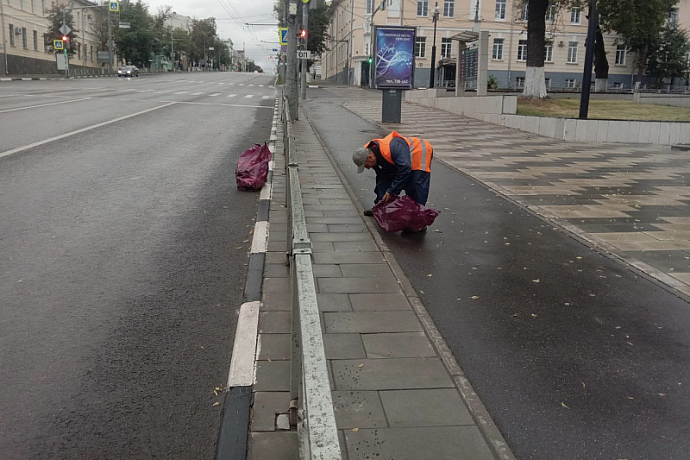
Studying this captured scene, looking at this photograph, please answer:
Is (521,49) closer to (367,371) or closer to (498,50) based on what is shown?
(498,50)

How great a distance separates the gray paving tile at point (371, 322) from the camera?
14.3 feet

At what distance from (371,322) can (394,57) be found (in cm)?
1948

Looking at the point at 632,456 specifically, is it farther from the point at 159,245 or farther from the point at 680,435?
the point at 159,245

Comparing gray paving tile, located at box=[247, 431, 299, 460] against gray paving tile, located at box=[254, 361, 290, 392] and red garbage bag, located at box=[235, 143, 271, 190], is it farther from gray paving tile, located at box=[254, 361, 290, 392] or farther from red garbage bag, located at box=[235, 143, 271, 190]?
red garbage bag, located at box=[235, 143, 271, 190]

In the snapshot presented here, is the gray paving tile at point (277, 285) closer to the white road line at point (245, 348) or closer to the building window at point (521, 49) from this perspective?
the white road line at point (245, 348)

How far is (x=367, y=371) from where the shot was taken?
3729mm

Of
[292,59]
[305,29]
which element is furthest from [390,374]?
[305,29]

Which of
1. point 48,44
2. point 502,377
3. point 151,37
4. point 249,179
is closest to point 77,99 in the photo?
point 249,179

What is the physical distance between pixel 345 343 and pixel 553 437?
145 cm

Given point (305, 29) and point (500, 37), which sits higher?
point (500, 37)

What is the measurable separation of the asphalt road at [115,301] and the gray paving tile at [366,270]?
0.95 metres

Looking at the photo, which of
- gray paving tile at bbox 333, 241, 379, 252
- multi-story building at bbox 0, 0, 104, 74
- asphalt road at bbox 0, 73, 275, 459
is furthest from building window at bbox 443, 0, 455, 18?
gray paving tile at bbox 333, 241, 379, 252

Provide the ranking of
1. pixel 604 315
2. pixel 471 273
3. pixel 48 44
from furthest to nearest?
pixel 48 44 → pixel 471 273 → pixel 604 315

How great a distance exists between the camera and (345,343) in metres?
4.11
